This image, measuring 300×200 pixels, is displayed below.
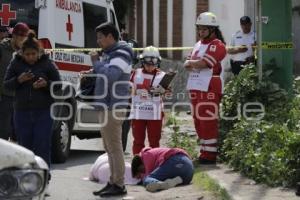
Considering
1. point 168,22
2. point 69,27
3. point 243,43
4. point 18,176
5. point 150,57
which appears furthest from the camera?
point 168,22

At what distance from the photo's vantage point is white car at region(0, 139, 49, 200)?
13.1ft

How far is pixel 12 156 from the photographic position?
4012 mm

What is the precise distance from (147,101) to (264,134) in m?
1.52

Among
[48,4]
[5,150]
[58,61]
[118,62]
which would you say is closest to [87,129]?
[58,61]

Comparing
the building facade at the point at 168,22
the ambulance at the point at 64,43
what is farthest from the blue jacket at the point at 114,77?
the building facade at the point at 168,22

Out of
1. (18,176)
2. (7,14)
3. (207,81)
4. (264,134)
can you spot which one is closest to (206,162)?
(207,81)

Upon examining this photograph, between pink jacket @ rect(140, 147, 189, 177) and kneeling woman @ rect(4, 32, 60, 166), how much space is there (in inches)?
47.5

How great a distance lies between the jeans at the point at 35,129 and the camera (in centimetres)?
749

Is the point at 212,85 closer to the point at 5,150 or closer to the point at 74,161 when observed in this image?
the point at 74,161

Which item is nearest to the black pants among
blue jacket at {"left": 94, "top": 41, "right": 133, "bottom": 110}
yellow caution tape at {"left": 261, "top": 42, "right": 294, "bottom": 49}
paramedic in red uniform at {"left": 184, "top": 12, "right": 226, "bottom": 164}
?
yellow caution tape at {"left": 261, "top": 42, "right": 294, "bottom": 49}

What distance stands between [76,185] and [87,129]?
228 centimetres

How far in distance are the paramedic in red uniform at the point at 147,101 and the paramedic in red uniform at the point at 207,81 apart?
0.44m

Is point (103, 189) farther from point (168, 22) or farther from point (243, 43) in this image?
point (168, 22)

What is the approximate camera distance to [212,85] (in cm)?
926
